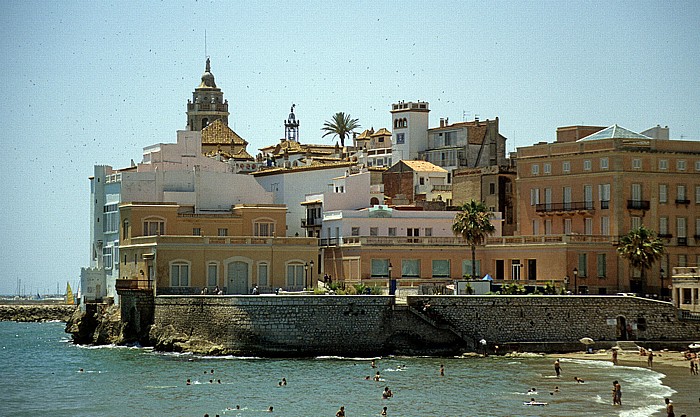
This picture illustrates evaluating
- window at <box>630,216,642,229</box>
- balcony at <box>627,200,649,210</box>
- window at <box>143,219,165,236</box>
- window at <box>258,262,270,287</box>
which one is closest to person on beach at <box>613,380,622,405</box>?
window at <box>630,216,642,229</box>

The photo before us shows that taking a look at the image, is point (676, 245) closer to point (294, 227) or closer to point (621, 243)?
point (621, 243)

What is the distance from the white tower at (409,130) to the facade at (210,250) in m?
39.6

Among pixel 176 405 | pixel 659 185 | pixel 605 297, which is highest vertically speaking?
pixel 659 185

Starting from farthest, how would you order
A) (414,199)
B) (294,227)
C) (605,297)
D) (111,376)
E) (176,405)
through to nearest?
(414,199), (294,227), (605,297), (111,376), (176,405)

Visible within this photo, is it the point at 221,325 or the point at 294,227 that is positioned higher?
the point at 294,227

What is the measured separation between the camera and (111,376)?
7075 centimetres

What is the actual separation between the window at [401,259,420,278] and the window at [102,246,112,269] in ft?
65.5

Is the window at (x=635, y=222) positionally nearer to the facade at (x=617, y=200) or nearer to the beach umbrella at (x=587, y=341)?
the facade at (x=617, y=200)

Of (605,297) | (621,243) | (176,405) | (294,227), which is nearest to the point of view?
(176,405)

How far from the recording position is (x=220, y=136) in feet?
440

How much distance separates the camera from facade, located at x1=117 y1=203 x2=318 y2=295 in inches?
3273

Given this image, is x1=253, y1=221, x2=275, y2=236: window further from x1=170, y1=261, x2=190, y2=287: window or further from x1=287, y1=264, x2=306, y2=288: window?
x1=170, y1=261, x2=190, y2=287: window

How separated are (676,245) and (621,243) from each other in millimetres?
5791

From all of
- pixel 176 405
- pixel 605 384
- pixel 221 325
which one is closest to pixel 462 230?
pixel 221 325
